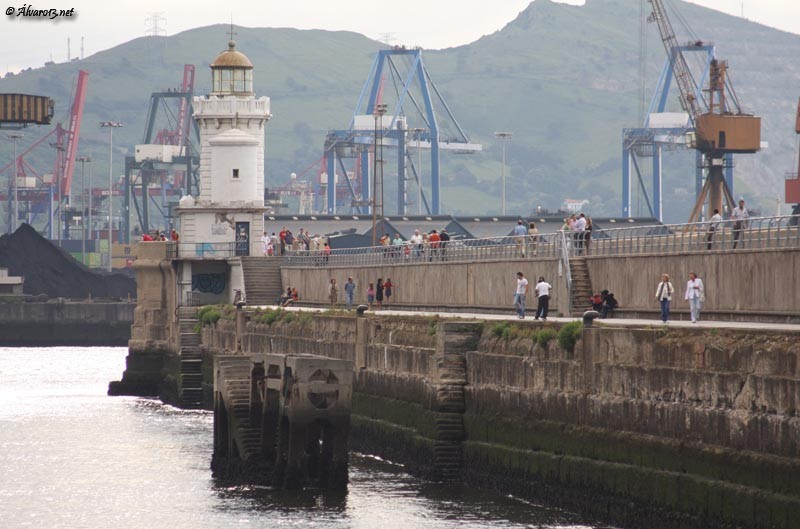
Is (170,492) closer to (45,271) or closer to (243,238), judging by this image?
(243,238)

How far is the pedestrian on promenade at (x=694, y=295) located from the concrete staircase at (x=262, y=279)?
39.9 metres

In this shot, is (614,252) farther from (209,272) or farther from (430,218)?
(430,218)

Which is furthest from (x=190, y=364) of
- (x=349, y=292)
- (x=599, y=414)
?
(x=599, y=414)

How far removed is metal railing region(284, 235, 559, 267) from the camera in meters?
46.8

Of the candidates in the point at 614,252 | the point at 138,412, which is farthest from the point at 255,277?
the point at 614,252

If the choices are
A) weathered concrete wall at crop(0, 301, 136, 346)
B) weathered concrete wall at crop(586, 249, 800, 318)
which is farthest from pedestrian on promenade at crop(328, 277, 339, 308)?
weathered concrete wall at crop(0, 301, 136, 346)

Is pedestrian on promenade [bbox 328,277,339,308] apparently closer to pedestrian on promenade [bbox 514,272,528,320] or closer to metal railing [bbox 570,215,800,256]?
metal railing [bbox 570,215,800,256]

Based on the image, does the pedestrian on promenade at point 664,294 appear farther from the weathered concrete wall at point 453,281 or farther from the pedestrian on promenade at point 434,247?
the pedestrian on promenade at point 434,247

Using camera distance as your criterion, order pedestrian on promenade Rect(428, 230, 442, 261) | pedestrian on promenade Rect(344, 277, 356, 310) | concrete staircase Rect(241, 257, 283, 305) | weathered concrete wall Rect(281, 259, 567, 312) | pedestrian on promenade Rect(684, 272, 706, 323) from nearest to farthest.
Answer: pedestrian on promenade Rect(684, 272, 706, 323)
weathered concrete wall Rect(281, 259, 567, 312)
pedestrian on promenade Rect(428, 230, 442, 261)
pedestrian on promenade Rect(344, 277, 356, 310)
concrete staircase Rect(241, 257, 283, 305)

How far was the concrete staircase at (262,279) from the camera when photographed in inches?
2889

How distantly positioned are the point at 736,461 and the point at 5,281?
11511cm

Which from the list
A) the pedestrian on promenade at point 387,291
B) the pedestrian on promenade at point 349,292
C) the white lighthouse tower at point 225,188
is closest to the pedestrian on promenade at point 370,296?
the pedestrian on promenade at point 387,291

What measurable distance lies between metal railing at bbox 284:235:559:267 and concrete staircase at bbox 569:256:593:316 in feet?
3.21

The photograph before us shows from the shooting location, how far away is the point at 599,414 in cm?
3111
